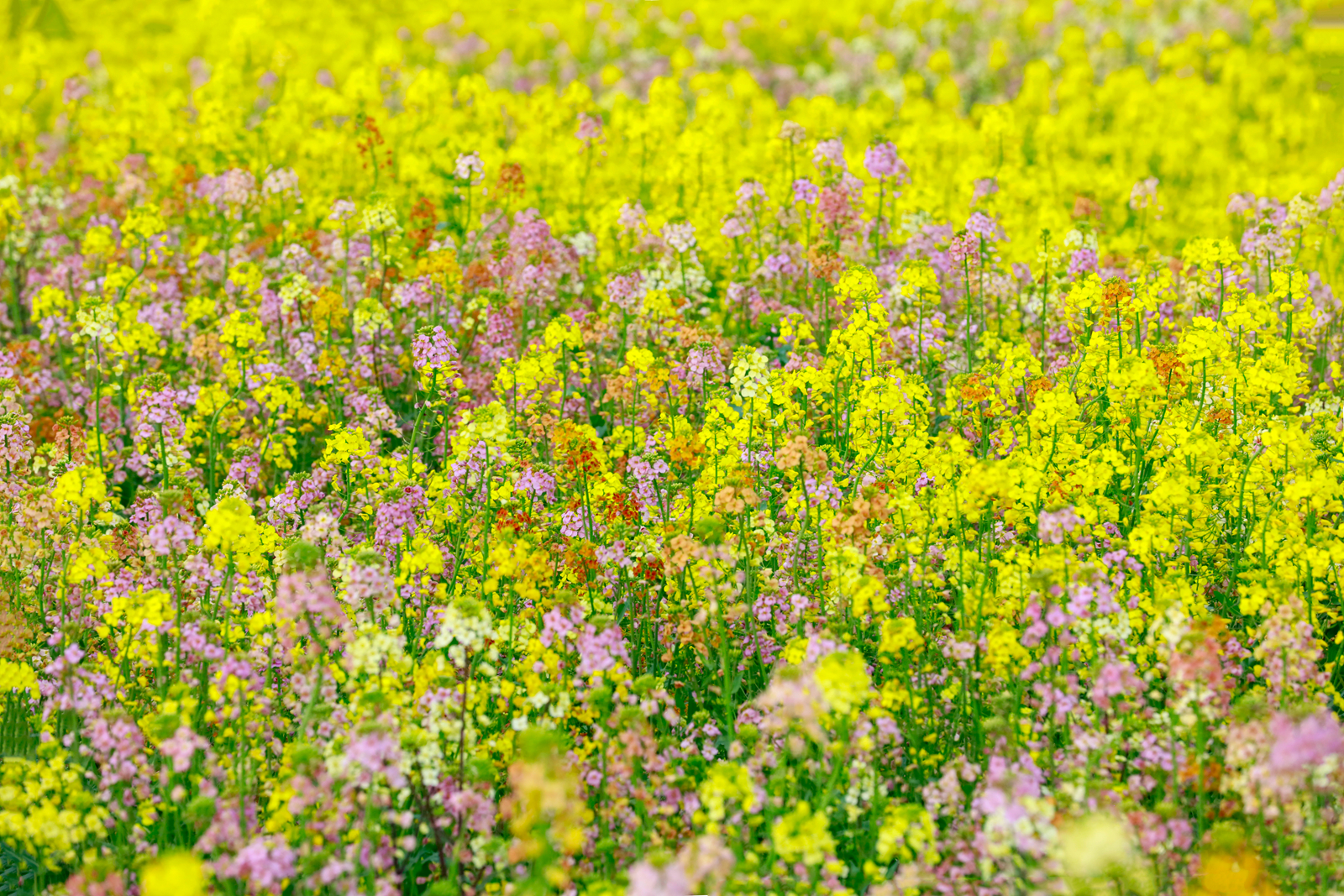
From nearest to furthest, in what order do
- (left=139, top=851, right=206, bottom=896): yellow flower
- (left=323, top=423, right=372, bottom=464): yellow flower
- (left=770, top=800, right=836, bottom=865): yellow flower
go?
(left=139, top=851, right=206, bottom=896): yellow flower < (left=770, top=800, right=836, bottom=865): yellow flower < (left=323, top=423, right=372, bottom=464): yellow flower

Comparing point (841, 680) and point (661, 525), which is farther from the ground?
point (661, 525)

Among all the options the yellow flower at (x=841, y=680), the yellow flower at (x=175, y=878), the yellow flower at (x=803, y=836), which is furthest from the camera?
the yellow flower at (x=841, y=680)

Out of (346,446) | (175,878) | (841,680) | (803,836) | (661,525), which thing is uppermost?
(346,446)

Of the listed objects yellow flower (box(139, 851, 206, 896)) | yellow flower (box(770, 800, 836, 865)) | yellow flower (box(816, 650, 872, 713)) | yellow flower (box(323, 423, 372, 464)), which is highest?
yellow flower (box(323, 423, 372, 464))

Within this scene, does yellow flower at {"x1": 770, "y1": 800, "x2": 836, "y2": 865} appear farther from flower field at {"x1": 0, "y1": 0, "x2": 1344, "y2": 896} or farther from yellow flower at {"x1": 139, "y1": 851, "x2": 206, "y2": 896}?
yellow flower at {"x1": 139, "y1": 851, "x2": 206, "y2": 896}

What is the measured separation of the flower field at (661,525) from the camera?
432 cm

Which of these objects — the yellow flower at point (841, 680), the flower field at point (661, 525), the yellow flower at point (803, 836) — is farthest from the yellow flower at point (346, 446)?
the yellow flower at point (803, 836)

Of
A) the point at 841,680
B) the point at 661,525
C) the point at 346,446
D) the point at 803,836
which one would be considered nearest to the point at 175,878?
the point at 803,836

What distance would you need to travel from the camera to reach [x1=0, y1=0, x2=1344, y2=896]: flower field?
432 cm

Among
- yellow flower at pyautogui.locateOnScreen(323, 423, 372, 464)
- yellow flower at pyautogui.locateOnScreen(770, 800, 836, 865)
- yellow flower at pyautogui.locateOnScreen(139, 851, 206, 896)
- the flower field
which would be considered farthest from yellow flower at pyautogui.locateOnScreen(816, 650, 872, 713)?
yellow flower at pyautogui.locateOnScreen(323, 423, 372, 464)

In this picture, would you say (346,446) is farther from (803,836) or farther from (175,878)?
(803,836)

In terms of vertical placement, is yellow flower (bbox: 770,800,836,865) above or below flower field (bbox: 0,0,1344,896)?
below

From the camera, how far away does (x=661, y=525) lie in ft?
19.5

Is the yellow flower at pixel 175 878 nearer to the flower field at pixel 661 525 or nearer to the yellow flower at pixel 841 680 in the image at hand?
the flower field at pixel 661 525
